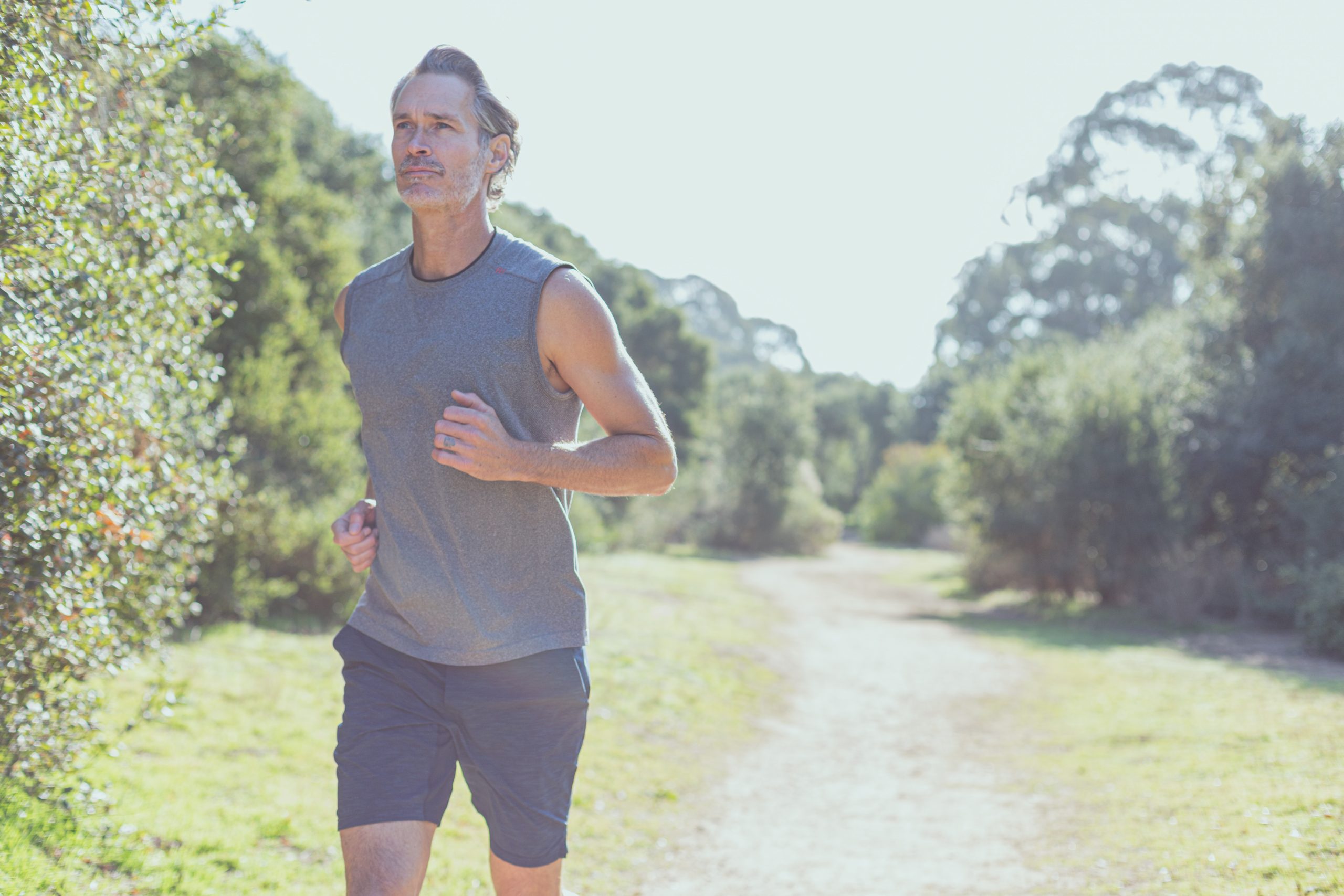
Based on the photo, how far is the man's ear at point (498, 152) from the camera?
2.76 m

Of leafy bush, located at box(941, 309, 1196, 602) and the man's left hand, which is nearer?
the man's left hand

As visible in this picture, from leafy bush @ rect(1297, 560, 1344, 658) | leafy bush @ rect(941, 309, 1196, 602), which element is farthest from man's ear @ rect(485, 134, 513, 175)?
leafy bush @ rect(941, 309, 1196, 602)

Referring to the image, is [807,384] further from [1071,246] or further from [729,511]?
[1071,246]

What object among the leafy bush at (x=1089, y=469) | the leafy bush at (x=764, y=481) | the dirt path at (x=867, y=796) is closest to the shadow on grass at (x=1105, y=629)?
the leafy bush at (x=1089, y=469)

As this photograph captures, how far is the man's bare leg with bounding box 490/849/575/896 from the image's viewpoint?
2.58 meters

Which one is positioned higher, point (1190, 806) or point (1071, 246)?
point (1071, 246)

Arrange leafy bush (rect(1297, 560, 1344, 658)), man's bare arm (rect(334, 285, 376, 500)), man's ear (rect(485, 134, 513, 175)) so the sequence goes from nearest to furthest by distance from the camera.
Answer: man's ear (rect(485, 134, 513, 175)) → man's bare arm (rect(334, 285, 376, 500)) → leafy bush (rect(1297, 560, 1344, 658))

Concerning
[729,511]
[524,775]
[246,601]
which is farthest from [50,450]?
[729,511]

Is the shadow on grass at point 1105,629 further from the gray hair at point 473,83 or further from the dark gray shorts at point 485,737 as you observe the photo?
the gray hair at point 473,83

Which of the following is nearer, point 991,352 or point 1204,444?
point 1204,444

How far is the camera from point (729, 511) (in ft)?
122

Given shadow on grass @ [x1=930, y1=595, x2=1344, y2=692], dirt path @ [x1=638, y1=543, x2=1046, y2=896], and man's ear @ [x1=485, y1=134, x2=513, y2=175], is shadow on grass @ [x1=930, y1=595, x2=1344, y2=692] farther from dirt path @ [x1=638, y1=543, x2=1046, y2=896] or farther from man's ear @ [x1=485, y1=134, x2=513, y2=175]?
man's ear @ [x1=485, y1=134, x2=513, y2=175]

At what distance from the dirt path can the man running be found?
3055mm

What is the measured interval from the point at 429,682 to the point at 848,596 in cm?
2122
